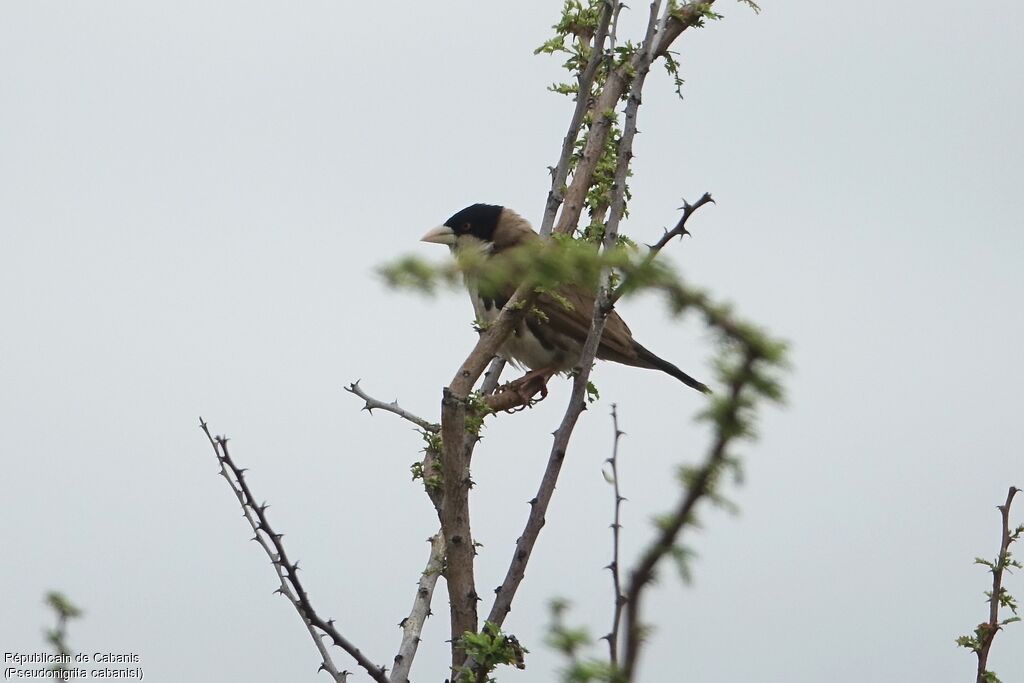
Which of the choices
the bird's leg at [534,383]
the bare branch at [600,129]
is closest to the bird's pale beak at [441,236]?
the bird's leg at [534,383]

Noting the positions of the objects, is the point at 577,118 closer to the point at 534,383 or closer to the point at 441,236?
the point at 534,383

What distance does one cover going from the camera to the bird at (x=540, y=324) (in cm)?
→ 702

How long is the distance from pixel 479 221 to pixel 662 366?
1.53 m

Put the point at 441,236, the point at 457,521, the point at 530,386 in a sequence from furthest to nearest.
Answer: the point at 441,236
the point at 530,386
the point at 457,521

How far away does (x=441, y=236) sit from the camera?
8680 millimetres

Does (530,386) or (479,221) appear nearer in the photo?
(530,386)

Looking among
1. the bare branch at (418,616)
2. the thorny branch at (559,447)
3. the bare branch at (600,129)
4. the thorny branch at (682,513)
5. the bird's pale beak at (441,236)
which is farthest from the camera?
the bird's pale beak at (441,236)

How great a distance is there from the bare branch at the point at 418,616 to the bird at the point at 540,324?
1573 millimetres

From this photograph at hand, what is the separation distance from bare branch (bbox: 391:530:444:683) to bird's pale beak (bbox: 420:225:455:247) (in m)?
4.00

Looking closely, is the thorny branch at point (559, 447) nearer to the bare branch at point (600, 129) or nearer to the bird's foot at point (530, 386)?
the bare branch at point (600, 129)

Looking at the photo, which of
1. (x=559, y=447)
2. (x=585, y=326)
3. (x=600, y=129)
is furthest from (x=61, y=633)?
(x=585, y=326)

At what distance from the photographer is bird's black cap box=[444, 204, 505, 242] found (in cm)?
845

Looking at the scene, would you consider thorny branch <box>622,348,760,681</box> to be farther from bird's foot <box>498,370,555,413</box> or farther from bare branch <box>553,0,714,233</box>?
bird's foot <box>498,370,555,413</box>

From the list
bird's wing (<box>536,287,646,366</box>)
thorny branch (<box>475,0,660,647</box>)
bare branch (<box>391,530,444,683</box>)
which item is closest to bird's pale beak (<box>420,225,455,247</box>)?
bird's wing (<box>536,287,646,366</box>)
